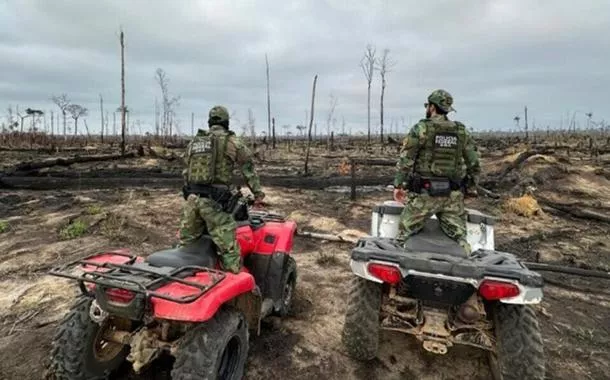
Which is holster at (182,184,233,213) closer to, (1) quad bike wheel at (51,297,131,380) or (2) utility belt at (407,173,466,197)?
(1) quad bike wheel at (51,297,131,380)

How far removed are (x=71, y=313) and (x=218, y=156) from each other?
1425mm

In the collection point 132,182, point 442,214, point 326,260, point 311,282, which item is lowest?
point 311,282

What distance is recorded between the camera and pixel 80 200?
988 centimetres

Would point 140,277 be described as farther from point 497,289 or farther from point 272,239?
point 497,289

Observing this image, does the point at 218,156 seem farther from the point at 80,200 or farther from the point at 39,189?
the point at 39,189

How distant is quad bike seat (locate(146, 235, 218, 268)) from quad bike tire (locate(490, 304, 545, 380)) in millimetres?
2055

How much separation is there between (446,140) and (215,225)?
194cm

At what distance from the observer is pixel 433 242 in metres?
2.97

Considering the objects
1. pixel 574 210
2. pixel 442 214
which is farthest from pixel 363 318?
pixel 574 210

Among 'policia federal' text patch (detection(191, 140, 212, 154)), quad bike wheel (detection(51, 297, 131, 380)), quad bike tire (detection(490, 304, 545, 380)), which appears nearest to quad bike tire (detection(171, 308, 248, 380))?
quad bike wheel (detection(51, 297, 131, 380))

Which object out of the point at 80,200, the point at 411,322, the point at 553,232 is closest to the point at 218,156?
the point at 411,322

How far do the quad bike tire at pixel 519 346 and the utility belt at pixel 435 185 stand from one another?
97 cm

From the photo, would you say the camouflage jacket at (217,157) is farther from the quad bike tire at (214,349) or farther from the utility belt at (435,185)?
the utility belt at (435,185)

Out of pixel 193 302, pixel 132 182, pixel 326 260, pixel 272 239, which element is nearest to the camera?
pixel 193 302
